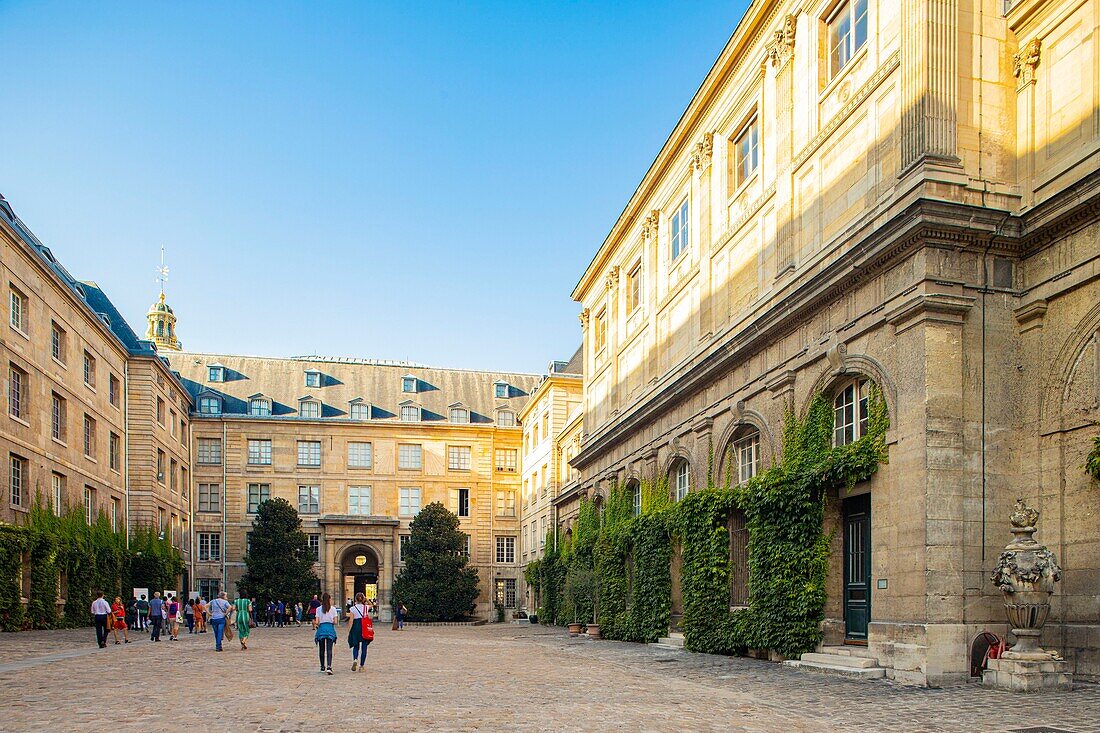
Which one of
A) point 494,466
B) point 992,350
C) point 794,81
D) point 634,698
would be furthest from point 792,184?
point 494,466

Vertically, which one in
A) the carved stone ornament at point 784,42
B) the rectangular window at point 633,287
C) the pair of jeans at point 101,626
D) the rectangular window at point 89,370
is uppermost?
the carved stone ornament at point 784,42

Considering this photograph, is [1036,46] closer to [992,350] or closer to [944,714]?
[992,350]

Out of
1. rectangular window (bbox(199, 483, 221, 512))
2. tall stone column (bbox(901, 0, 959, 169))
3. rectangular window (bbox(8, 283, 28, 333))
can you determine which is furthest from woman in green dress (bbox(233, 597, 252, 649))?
rectangular window (bbox(199, 483, 221, 512))

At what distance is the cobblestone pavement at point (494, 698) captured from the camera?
11.9 meters

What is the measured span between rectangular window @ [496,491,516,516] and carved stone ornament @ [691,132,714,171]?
145 feet

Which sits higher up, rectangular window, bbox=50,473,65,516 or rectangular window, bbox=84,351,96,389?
rectangular window, bbox=84,351,96,389

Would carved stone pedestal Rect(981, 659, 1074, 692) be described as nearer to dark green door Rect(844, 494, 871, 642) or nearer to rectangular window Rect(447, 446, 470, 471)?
dark green door Rect(844, 494, 871, 642)

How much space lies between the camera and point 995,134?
1694 cm

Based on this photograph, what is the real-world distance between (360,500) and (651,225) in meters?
40.6

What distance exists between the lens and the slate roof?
69125mm

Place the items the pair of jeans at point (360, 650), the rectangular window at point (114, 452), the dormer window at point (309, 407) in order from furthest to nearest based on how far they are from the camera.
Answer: the dormer window at point (309, 407) < the rectangular window at point (114, 452) < the pair of jeans at point (360, 650)

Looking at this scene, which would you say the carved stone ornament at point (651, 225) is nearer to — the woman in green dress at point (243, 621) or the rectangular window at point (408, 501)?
the woman in green dress at point (243, 621)

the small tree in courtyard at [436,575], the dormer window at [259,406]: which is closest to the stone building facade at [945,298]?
the small tree in courtyard at [436,575]

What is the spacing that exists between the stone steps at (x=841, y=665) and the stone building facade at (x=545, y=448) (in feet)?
102
